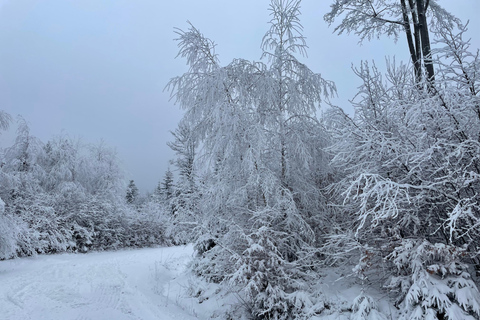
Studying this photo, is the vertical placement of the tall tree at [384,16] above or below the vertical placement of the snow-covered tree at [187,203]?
above

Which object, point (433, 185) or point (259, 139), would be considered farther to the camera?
point (259, 139)

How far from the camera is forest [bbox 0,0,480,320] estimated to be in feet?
12.3

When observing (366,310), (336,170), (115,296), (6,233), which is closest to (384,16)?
(336,170)

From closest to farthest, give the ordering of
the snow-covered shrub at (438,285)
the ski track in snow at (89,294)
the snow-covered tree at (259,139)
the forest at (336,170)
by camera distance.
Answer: the snow-covered shrub at (438,285)
the forest at (336,170)
the ski track in snow at (89,294)
the snow-covered tree at (259,139)

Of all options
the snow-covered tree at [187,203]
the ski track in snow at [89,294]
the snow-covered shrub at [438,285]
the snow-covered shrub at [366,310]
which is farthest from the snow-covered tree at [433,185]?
the ski track in snow at [89,294]

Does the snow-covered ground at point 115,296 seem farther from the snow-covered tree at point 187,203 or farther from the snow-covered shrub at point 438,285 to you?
the snow-covered tree at point 187,203

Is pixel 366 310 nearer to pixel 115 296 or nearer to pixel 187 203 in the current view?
pixel 115 296

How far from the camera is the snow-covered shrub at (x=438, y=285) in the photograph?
11.0 feet

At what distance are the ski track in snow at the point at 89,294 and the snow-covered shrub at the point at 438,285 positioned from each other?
12.7 ft

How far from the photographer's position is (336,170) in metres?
6.44

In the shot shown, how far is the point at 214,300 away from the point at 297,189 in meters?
3.05

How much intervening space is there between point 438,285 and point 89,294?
6475mm

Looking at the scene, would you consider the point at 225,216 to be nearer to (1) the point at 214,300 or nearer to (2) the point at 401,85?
(1) the point at 214,300

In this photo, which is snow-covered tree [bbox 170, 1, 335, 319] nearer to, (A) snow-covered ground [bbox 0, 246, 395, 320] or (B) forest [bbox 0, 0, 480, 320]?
(B) forest [bbox 0, 0, 480, 320]
